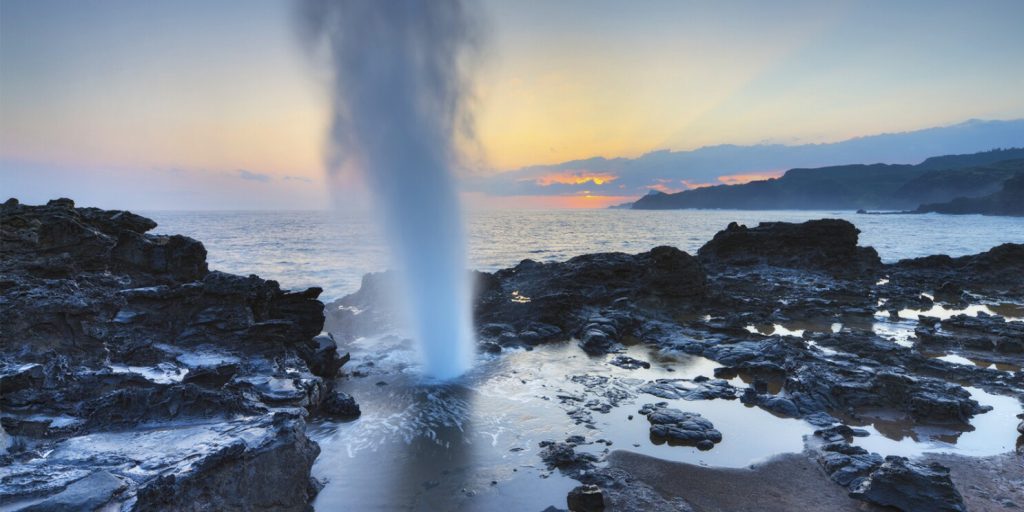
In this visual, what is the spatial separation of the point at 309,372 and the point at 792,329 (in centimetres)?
1865

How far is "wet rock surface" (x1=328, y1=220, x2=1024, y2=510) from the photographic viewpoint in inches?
440

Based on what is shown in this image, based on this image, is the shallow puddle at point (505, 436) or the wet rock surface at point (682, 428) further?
the wet rock surface at point (682, 428)

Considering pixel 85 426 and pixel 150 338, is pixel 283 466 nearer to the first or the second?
pixel 85 426

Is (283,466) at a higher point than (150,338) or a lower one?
lower

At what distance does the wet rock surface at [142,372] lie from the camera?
6691 mm

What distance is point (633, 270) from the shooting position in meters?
25.8

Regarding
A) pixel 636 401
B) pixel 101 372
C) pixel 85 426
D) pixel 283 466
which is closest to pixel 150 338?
pixel 101 372

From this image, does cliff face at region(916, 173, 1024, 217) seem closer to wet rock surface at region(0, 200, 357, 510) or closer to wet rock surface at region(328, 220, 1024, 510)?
wet rock surface at region(328, 220, 1024, 510)

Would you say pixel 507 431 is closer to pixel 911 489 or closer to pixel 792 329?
pixel 911 489

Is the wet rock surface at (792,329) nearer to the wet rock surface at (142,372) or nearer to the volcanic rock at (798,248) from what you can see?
the volcanic rock at (798,248)

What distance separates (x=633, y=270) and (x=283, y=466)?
2095cm

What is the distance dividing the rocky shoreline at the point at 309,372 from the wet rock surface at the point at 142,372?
39 millimetres

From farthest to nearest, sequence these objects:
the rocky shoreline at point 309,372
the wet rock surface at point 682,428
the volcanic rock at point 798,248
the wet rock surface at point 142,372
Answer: the volcanic rock at point 798,248 → the wet rock surface at point 682,428 → the rocky shoreline at point 309,372 → the wet rock surface at point 142,372

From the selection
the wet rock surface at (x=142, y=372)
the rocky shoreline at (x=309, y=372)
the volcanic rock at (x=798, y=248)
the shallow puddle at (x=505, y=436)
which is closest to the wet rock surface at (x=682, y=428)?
the rocky shoreline at (x=309, y=372)
